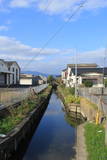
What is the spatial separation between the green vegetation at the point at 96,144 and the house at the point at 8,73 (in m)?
55.5

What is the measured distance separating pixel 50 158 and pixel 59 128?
8045mm

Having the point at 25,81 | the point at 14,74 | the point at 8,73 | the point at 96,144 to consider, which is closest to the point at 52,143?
the point at 96,144

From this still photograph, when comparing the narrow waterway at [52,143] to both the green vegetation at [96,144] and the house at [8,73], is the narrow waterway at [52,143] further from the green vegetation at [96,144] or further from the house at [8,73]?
the house at [8,73]

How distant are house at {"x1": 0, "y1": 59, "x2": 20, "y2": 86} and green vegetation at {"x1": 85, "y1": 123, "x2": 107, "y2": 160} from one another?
182 ft

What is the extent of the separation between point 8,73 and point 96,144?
64.1m

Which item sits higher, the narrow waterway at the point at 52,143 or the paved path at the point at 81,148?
the paved path at the point at 81,148

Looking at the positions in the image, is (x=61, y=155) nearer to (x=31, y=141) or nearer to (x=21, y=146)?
Result: (x=21, y=146)

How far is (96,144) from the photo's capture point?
10.8 metres

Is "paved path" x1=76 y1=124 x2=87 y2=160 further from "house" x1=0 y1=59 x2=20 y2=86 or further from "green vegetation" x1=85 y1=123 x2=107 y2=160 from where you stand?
"house" x1=0 y1=59 x2=20 y2=86

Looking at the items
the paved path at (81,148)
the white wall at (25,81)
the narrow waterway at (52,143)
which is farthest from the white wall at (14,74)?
the paved path at (81,148)

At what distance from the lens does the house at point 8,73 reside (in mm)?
68744

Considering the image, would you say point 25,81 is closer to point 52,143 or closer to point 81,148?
point 52,143

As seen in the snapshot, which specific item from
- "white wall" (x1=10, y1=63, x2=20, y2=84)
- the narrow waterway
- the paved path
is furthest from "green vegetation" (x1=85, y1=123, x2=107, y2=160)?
"white wall" (x1=10, y1=63, x2=20, y2=84)

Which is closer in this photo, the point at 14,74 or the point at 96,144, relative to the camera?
the point at 96,144
